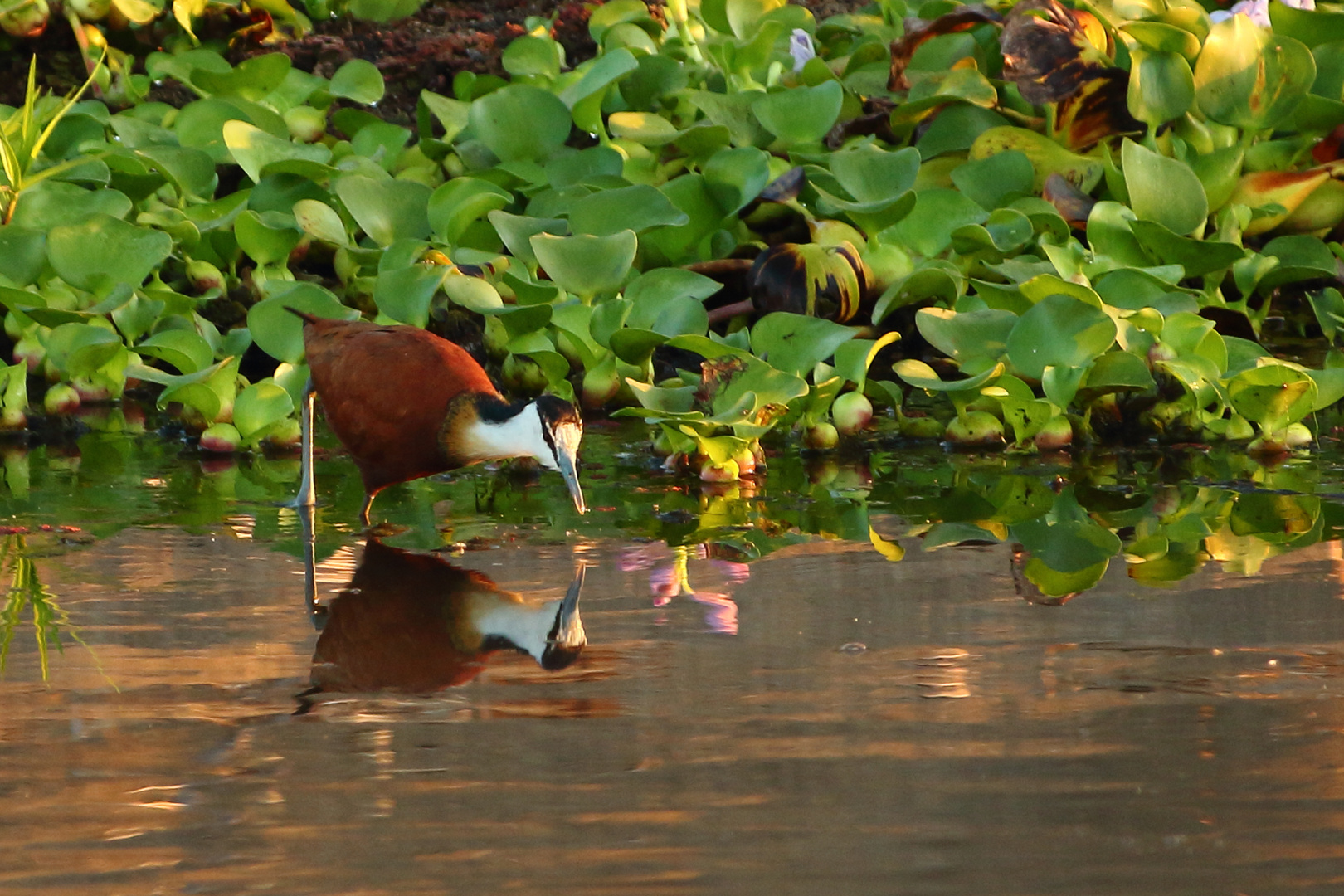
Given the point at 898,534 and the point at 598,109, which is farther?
the point at 598,109

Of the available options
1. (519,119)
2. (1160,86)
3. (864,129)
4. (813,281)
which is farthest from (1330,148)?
(519,119)

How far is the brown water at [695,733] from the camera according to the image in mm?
1882

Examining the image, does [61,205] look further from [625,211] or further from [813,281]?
[813,281]

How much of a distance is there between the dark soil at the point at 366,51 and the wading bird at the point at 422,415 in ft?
10.7

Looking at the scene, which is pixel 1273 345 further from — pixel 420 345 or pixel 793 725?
pixel 793 725

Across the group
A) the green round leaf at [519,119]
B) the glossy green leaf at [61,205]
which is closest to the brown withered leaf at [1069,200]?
the green round leaf at [519,119]

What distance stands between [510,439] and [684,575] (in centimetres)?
52

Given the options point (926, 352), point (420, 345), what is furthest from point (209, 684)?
point (926, 352)

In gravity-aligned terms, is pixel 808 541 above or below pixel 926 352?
below

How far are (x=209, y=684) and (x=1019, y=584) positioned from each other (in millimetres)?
1450

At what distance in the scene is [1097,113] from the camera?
5.06m

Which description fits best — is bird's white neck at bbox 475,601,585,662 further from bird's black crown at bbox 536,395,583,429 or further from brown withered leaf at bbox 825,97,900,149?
brown withered leaf at bbox 825,97,900,149

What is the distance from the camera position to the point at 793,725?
232 cm

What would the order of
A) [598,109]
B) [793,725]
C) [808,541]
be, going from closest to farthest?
[793,725], [808,541], [598,109]
